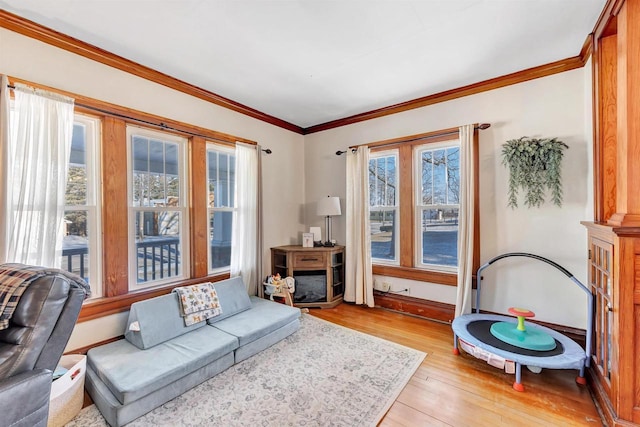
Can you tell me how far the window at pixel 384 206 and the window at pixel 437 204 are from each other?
0.31 metres

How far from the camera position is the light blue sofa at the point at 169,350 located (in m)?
1.80

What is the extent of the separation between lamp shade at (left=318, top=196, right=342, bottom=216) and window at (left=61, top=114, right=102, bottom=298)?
2.58 m

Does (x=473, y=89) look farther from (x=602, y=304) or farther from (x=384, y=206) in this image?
(x=602, y=304)

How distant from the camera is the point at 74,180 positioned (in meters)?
2.40

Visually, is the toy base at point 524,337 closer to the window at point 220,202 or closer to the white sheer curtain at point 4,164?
the window at point 220,202

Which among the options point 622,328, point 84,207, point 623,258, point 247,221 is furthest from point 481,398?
point 84,207

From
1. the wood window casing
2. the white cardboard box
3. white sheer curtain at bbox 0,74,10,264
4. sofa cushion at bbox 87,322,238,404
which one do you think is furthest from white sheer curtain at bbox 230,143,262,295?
white sheer curtain at bbox 0,74,10,264

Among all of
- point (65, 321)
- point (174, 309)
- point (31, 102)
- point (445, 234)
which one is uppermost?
point (31, 102)

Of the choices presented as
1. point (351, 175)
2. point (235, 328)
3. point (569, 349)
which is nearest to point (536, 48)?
point (351, 175)

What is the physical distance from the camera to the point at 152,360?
2061 mm

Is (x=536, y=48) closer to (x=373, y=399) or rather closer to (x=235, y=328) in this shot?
(x=373, y=399)

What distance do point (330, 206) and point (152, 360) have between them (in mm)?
2673

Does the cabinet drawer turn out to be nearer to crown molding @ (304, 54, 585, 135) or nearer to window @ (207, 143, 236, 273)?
window @ (207, 143, 236, 273)

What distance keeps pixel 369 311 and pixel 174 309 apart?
2390 millimetres
